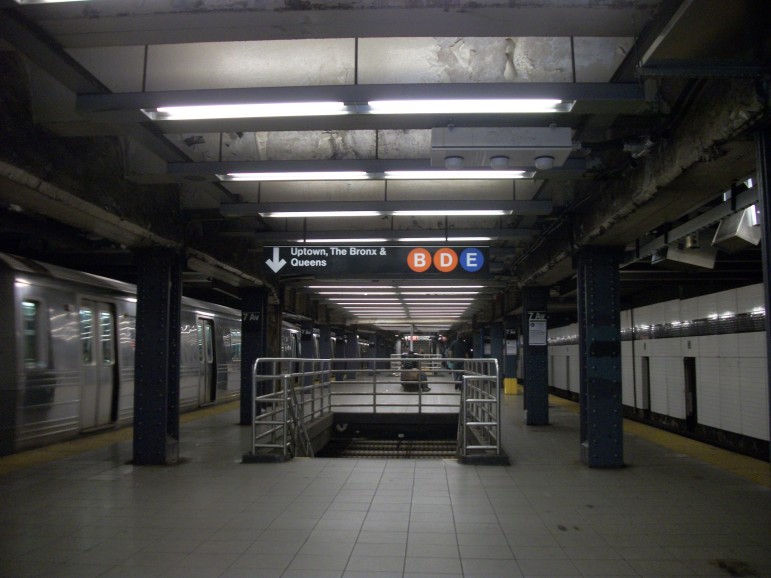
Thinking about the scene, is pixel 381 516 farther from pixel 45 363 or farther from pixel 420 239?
pixel 45 363

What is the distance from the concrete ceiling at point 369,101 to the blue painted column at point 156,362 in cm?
43

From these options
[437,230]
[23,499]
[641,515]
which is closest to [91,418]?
[23,499]

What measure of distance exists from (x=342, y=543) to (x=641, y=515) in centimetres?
268

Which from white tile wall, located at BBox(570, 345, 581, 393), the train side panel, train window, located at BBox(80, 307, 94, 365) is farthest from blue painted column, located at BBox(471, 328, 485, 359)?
the train side panel

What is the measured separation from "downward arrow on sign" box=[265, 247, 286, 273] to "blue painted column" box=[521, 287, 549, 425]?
18.6ft

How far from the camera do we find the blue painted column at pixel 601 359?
743cm

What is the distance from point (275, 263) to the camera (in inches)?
314

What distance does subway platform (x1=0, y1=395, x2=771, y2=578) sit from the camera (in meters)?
4.16

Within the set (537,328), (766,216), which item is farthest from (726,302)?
(766,216)

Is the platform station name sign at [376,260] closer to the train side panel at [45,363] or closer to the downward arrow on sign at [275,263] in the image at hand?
the downward arrow on sign at [275,263]

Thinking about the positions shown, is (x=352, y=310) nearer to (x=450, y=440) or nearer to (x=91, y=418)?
(x=450, y=440)

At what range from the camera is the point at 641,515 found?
5.36 m

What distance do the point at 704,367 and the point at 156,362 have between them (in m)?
7.96

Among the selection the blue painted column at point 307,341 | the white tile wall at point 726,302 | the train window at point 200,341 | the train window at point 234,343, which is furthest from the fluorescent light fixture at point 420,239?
the blue painted column at point 307,341
